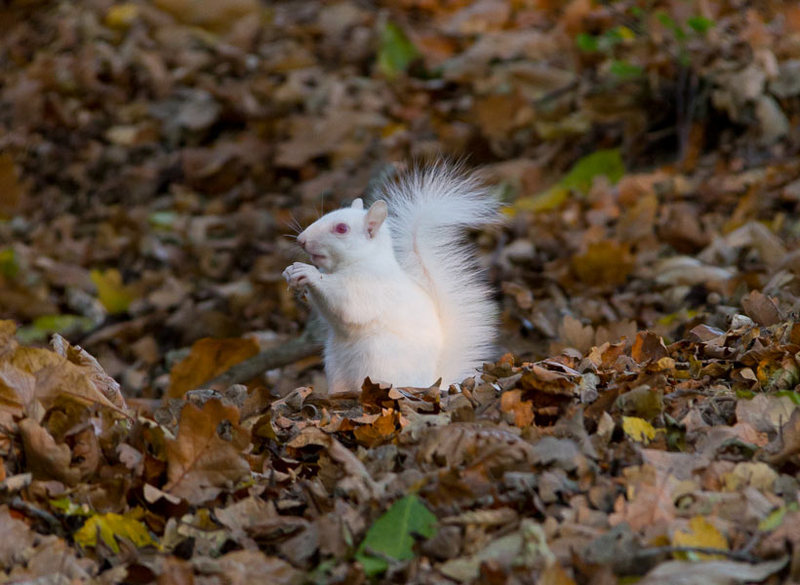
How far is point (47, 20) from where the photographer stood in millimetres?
9312

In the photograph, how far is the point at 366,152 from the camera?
7.46 meters

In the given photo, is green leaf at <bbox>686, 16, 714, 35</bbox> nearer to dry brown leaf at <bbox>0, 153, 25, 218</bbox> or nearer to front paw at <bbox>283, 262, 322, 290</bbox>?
front paw at <bbox>283, 262, 322, 290</bbox>

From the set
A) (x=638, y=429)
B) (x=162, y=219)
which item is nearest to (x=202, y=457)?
(x=638, y=429)

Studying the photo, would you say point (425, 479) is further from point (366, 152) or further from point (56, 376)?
point (366, 152)

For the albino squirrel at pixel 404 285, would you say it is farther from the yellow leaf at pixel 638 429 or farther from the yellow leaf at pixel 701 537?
the yellow leaf at pixel 701 537

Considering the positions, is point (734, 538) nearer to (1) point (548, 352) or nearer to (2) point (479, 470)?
(2) point (479, 470)

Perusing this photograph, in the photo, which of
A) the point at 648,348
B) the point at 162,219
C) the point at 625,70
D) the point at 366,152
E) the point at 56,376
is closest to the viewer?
the point at 56,376

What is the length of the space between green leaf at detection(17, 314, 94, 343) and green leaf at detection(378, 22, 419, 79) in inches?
134

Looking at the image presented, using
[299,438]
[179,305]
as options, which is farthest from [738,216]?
[299,438]

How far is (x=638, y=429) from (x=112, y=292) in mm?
4370

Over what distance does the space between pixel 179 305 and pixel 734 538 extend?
14.7 feet

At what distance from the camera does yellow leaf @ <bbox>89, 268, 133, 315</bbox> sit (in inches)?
249

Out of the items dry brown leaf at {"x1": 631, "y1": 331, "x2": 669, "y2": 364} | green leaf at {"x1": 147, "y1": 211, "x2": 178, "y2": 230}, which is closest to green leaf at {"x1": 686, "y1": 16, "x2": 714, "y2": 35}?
dry brown leaf at {"x1": 631, "y1": 331, "x2": 669, "y2": 364}

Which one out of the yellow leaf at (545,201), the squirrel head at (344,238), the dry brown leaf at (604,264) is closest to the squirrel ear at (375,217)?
the squirrel head at (344,238)
